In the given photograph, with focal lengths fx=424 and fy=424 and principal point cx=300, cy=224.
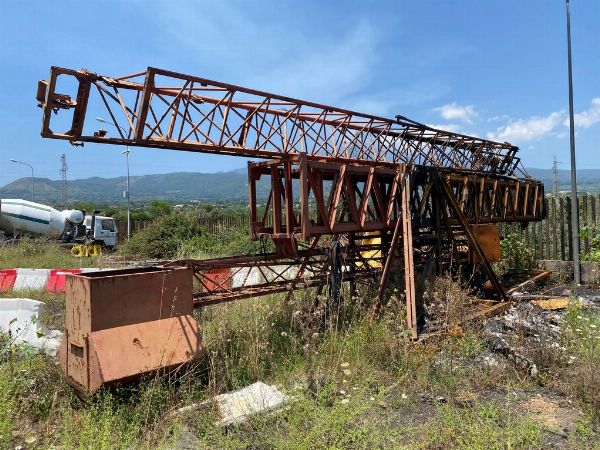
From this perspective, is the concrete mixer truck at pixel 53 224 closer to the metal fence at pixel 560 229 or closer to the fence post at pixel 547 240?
the metal fence at pixel 560 229

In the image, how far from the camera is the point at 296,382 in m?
5.15

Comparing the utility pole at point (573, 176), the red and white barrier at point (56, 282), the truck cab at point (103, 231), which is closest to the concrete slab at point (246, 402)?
the red and white barrier at point (56, 282)

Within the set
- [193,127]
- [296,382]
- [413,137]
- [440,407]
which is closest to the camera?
[440,407]

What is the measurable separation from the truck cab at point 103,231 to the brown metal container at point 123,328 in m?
25.7

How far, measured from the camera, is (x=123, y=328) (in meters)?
4.64

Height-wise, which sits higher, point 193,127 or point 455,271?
point 193,127

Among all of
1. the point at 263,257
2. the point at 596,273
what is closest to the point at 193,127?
the point at 263,257

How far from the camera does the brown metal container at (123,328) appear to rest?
437 cm

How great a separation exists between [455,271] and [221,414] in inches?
286

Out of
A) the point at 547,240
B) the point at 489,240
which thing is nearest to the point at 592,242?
the point at 547,240

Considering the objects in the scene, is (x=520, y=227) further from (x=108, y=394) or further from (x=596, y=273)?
(x=108, y=394)

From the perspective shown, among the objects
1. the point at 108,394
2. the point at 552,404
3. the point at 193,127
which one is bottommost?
the point at 552,404

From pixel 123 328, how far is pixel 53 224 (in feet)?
88.2

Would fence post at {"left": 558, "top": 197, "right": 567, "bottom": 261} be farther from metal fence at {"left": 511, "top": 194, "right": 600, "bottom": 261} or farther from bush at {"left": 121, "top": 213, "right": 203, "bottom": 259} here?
bush at {"left": 121, "top": 213, "right": 203, "bottom": 259}
